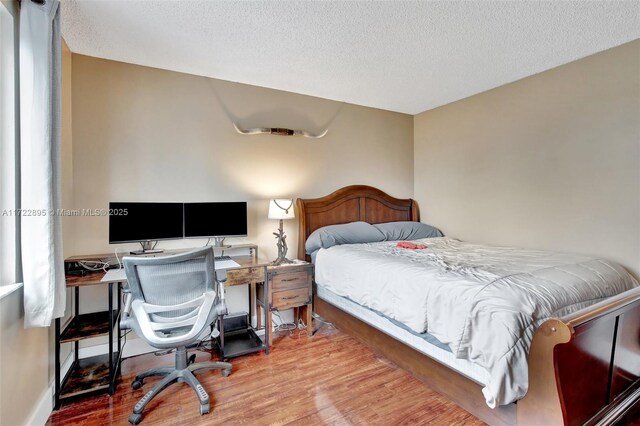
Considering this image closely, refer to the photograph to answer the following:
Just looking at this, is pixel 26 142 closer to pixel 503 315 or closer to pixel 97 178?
pixel 97 178

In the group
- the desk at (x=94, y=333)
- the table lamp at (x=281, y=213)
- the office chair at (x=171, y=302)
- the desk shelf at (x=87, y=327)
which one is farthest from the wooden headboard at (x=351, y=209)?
the desk shelf at (x=87, y=327)

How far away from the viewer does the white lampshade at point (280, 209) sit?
311cm

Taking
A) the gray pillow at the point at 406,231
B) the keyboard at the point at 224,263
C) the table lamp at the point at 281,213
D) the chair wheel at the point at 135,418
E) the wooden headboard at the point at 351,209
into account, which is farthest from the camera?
the gray pillow at the point at 406,231

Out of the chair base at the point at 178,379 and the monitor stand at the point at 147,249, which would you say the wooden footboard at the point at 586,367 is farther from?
the monitor stand at the point at 147,249

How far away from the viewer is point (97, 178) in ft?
8.70

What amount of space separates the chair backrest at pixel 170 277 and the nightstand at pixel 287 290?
2.76 ft

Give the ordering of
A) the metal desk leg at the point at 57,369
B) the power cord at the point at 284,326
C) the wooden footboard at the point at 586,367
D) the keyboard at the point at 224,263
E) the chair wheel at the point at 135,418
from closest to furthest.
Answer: the wooden footboard at the point at 586,367
the chair wheel at the point at 135,418
the metal desk leg at the point at 57,369
the keyboard at the point at 224,263
the power cord at the point at 284,326

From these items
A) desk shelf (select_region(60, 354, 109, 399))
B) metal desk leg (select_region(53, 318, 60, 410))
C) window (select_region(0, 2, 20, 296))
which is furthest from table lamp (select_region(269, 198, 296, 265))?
window (select_region(0, 2, 20, 296))

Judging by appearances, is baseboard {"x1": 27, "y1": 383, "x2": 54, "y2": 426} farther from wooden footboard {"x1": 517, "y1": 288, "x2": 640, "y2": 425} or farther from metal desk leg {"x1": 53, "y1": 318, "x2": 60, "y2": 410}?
wooden footboard {"x1": 517, "y1": 288, "x2": 640, "y2": 425}

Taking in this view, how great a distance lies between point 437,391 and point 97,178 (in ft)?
10.0

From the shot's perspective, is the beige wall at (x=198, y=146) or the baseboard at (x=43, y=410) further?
the beige wall at (x=198, y=146)

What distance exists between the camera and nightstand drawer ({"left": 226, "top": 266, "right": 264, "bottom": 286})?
2633 mm

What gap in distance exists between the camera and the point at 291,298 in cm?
296

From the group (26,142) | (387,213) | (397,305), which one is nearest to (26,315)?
(26,142)
